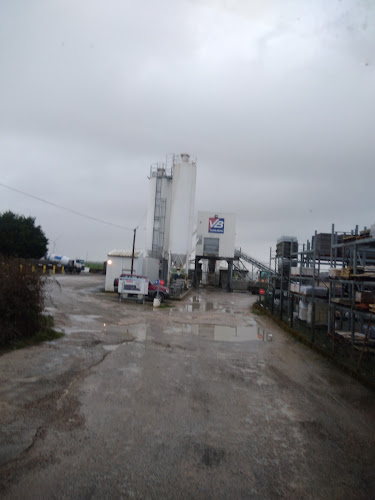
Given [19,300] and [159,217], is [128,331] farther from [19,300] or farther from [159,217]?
[159,217]

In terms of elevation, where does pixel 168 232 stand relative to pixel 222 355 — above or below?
above

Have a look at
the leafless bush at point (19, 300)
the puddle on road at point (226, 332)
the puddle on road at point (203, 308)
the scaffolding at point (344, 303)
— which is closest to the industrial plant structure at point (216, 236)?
the puddle on road at point (203, 308)

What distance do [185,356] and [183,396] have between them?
3.29 m

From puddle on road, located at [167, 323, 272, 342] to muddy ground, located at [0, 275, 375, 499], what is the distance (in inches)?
104

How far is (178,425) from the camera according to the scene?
536cm

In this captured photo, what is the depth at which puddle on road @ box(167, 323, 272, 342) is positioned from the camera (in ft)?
43.9

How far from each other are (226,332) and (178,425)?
9.50 metres

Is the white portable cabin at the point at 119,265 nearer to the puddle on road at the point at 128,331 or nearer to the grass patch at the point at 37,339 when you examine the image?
the puddle on road at the point at 128,331

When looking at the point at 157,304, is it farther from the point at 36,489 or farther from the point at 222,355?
the point at 36,489

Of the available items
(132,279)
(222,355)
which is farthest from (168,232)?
(222,355)

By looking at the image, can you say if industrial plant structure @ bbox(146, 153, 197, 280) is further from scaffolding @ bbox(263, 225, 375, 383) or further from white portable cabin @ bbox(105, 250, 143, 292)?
scaffolding @ bbox(263, 225, 375, 383)

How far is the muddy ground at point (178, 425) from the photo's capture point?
388 centimetres

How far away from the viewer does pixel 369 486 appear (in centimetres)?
403

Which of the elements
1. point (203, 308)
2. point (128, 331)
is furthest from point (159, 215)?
point (128, 331)
